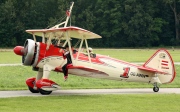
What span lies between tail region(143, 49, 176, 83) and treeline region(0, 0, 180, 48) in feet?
186

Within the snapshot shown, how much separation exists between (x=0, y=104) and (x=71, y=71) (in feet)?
14.9

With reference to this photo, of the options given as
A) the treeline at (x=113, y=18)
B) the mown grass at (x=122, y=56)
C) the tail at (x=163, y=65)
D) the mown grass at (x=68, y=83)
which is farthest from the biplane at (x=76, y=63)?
the treeline at (x=113, y=18)

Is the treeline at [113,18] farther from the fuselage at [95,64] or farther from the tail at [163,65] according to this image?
the fuselage at [95,64]

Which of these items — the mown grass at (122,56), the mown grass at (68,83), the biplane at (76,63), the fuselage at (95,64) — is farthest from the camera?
the mown grass at (122,56)

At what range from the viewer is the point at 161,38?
88312 mm

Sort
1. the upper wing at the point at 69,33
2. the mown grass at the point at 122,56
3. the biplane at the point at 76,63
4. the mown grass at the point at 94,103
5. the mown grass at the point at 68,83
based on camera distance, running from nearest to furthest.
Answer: the mown grass at the point at 94,103 < the upper wing at the point at 69,33 < the biplane at the point at 76,63 < the mown grass at the point at 68,83 < the mown grass at the point at 122,56

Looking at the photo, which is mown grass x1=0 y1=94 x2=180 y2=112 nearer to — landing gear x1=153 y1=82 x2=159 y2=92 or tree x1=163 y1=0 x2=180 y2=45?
landing gear x1=153 y1=82 x2=159 y2=92

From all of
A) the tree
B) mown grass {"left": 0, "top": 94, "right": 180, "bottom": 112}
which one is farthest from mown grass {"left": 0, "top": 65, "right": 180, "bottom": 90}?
the tree

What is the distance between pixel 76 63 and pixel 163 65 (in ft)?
13.2

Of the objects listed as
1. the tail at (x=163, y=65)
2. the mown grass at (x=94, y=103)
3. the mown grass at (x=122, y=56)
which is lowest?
the mown grass at (x=122, y=56)

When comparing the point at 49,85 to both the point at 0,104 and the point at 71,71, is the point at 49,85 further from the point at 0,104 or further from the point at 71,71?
the point at 0,104

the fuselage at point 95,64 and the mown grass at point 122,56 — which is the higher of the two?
the fuselage at point 95,64

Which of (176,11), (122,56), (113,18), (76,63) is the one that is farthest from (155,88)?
(176,11)

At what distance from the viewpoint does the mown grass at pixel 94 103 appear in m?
15.6
